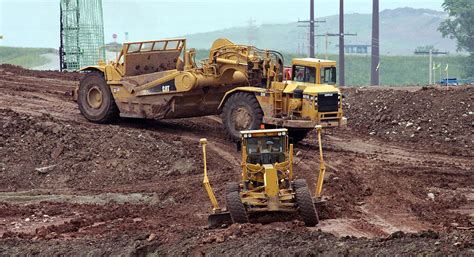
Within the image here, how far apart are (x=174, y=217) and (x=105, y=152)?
5.41 m

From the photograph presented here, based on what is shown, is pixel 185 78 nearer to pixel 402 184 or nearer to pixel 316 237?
pixel 402 184

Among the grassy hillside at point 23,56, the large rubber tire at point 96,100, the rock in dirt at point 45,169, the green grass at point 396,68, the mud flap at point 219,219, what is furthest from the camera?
the green grass at point 396,68

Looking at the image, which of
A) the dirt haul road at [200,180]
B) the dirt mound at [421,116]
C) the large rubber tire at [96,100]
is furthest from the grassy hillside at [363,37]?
the large rubber tire at [96,100]

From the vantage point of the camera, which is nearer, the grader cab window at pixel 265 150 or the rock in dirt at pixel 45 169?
the grader cab window at pixel 265 150

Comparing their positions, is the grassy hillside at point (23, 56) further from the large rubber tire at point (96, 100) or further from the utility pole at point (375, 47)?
the large rubber tire at point (96, 100)

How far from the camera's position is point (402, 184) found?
2409 cm

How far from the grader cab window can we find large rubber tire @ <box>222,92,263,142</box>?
301 inches

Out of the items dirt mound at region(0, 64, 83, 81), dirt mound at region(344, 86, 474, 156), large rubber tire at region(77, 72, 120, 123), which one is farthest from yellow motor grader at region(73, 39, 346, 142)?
dirt mound at region(0, 64, 83, 81)

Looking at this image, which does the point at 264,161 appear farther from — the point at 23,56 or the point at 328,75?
the point at 23,56

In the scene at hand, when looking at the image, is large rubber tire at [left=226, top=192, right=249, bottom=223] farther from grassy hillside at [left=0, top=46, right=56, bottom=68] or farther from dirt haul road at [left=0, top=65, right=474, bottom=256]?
grassy hillside at [left=0, top=46, right=56, bottom=68]

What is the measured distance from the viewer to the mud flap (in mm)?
19625

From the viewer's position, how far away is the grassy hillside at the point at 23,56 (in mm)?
71062

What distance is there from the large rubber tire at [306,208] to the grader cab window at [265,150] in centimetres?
120

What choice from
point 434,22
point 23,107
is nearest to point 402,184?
point 23,107
